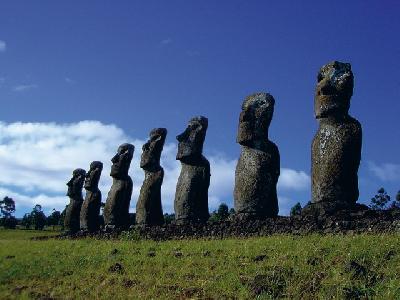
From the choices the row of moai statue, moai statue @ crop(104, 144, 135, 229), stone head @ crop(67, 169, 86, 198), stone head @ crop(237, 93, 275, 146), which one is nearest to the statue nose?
the row of moai statue

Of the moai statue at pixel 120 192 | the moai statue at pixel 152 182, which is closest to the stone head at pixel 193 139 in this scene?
the moai statue at pixel 152 182

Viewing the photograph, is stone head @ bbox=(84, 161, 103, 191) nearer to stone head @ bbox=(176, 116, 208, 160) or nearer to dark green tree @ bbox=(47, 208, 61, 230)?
stone head @ bbox=(176, 116, 208, 160)

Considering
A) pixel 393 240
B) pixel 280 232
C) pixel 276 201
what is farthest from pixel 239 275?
pixel 276 201

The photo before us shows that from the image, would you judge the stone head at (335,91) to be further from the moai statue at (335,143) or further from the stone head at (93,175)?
the stone head at (93,175)

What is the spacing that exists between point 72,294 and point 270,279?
12.7 ft

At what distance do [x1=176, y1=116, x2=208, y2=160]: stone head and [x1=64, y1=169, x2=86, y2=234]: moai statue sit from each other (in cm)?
835

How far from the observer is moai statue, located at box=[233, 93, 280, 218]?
1551cm

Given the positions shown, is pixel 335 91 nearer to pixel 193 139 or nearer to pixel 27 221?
pixel 193 139

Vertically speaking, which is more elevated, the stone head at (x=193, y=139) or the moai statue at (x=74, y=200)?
the stone head at (x=193, y=139)

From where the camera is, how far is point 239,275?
9.41 meters

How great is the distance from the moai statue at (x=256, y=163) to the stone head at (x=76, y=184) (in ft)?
38.6

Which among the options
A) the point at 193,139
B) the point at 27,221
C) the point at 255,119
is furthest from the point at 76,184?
the point at 27,221

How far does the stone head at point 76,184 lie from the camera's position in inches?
1031

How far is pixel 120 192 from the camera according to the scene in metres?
22.0
